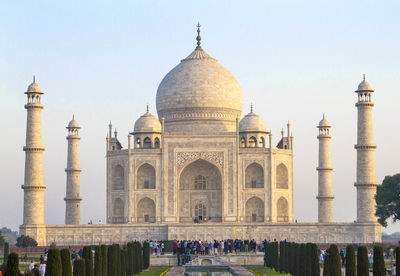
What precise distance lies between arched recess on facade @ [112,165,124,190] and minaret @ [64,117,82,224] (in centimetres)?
272

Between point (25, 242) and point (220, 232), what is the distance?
9.21m

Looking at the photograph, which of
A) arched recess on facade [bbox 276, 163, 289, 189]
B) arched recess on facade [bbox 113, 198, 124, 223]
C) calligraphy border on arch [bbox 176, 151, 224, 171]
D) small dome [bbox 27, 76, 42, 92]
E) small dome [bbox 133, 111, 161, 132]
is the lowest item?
arched recess on facade [bbox 113, 198, 124, 223]

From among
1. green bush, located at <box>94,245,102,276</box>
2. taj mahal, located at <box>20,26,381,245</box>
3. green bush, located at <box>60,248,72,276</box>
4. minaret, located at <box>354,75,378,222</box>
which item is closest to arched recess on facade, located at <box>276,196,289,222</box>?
taj mahal, located at <box>20,26,381,245</box>

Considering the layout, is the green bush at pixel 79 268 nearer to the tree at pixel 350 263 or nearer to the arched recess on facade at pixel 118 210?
the tree at pixel 350 263

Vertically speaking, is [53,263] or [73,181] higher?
[73,181]

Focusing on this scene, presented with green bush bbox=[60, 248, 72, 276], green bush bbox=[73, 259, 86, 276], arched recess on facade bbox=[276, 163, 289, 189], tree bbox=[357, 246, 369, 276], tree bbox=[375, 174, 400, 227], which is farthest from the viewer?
arched recess on facade bbox=[276, 163, 289, 189]

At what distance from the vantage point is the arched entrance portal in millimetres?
43469

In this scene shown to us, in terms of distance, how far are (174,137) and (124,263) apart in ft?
65.7

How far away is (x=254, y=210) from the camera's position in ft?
142

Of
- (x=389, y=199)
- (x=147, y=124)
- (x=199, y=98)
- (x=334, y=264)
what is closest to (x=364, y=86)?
(x=389, y=199)

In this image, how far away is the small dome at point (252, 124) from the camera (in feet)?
147

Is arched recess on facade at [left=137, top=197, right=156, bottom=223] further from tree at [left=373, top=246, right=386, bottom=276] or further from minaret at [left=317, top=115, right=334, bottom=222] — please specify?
tree at [left=373, top=246, right=386, bottom=276]

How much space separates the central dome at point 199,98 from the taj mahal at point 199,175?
6 centimetres

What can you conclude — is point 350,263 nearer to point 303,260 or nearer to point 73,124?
point 303,260
